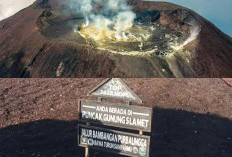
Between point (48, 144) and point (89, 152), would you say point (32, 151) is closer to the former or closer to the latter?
point (48, 144)

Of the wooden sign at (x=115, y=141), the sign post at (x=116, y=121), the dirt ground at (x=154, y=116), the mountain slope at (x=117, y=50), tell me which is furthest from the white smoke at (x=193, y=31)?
the wooden sign at (x=115, y=141)

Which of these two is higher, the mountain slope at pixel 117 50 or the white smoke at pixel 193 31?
the mountain slope at pixel 117 50

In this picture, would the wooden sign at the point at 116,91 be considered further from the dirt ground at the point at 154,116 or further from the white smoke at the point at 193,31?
the white smoke at the point at 193,31

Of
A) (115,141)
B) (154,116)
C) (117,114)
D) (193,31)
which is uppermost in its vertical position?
(117,114)

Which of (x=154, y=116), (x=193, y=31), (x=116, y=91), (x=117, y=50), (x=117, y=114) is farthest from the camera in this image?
(x=193, y=31)

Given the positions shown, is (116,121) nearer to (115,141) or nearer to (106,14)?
(115,141)

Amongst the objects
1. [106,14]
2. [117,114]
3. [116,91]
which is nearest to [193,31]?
[106,14]
